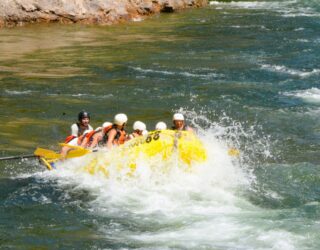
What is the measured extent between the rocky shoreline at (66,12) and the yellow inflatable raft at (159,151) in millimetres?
21825

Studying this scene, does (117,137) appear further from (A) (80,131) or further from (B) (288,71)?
(B) (288,71)

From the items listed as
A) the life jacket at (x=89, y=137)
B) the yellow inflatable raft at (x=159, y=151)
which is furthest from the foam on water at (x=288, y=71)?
the yellow inflatable raft at (x=159, y=151)

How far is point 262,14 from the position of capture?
40.4m

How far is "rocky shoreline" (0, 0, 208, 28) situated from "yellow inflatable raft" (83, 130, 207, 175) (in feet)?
71.6

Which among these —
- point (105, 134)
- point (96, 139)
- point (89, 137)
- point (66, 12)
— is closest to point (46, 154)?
point (89, 137)

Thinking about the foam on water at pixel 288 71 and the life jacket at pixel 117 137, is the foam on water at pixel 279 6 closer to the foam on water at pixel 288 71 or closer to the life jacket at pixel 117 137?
the foam on water at pixel 288 71

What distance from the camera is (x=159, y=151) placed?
1291cm

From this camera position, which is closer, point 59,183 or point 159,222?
point 159,222

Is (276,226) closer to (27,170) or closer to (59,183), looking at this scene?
(59,183)

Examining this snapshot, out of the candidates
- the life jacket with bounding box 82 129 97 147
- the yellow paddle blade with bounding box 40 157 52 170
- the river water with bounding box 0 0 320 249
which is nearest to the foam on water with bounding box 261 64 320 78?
the river water with bounding box 0 0 320 249

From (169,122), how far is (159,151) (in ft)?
17.2

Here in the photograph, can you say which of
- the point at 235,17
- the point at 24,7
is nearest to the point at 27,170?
the point at 24,7

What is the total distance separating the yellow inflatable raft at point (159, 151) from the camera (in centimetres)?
1289

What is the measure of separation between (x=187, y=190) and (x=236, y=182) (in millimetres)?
1117
